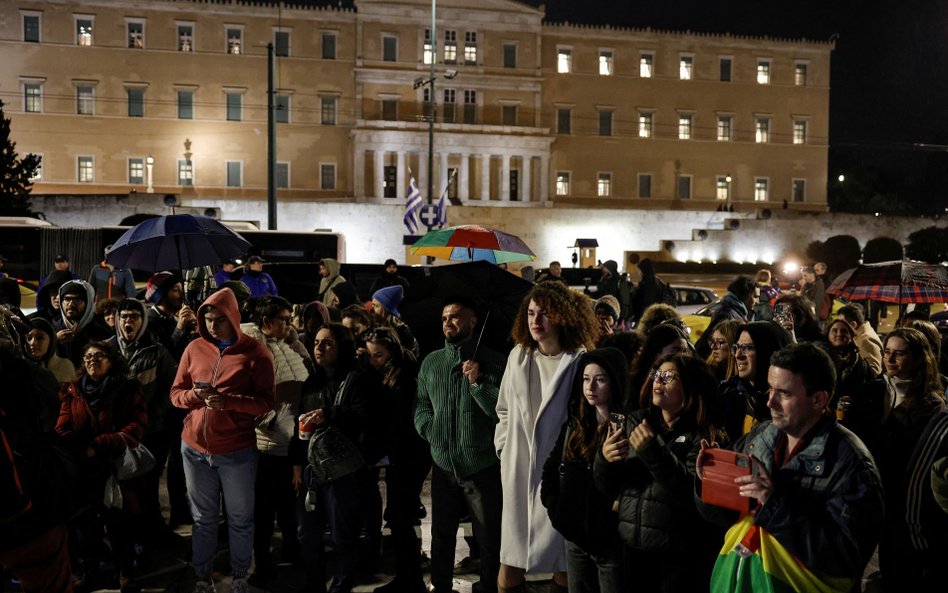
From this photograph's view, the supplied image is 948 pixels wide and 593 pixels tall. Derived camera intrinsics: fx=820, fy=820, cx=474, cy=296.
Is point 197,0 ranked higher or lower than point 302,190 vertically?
higher

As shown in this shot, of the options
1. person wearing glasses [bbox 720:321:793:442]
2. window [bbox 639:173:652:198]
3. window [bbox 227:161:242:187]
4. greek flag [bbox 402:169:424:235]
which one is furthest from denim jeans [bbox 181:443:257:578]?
window [bbox 639:173:652:198]

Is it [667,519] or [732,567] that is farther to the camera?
[667,519]

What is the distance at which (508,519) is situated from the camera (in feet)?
13.9

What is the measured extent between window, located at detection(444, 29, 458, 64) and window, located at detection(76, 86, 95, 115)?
19175 mm

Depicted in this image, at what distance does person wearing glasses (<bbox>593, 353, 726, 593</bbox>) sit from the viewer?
331cm

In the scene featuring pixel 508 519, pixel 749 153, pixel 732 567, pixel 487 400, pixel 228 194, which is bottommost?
pixel 508 519

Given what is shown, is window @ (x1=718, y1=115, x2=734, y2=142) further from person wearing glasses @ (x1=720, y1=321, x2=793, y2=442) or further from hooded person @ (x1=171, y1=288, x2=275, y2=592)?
hooded person @ (x1=171, y1=288, x2=275, y2=592)

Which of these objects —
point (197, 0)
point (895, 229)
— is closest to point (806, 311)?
point (895, 229)

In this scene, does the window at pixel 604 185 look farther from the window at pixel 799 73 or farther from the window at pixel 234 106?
the window at pixel 234 106

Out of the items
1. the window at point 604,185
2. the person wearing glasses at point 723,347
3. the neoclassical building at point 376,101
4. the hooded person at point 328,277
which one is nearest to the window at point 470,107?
Answer: the neoclassical building at point 376,101

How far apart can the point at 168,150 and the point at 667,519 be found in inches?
1797

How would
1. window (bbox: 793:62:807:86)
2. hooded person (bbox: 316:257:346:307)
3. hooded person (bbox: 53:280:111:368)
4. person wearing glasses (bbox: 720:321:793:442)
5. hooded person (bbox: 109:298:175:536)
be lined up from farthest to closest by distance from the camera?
window (bbox: 793:62:807:86) < hooded person (bbox: 316:257:346:307) < hooded person (bbox: 53:280:111:368) < hooded person (bbox: 109:298:175:536) < person wearing glasses (bbox: 720:321:793:442)

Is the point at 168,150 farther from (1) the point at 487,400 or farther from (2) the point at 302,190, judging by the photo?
(1) the point at 487,400

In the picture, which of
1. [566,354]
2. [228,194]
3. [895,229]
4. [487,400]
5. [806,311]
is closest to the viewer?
[566,354]
